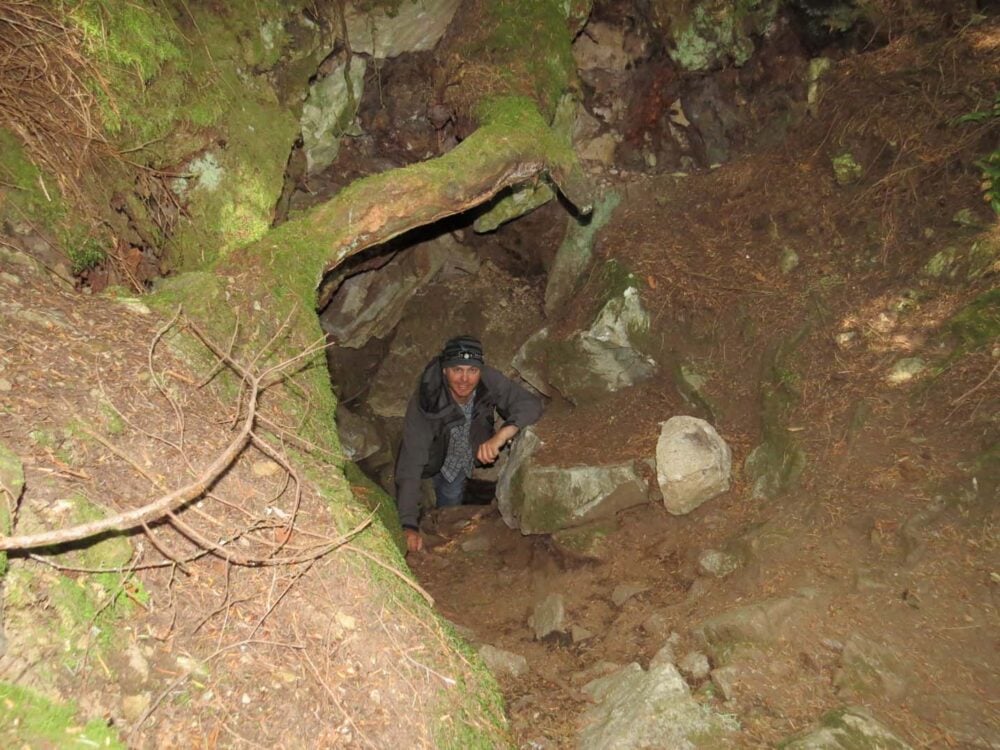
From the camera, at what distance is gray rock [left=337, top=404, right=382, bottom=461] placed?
26.8 ft

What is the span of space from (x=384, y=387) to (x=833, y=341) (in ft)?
20.2

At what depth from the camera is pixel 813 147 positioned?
236 inches

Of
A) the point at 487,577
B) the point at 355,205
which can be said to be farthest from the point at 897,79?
the point at 487,577

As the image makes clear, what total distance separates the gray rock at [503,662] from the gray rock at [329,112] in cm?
525

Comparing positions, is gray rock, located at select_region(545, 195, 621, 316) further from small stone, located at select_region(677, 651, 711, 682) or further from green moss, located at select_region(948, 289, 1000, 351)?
small stone, located at select_region(677, 651, 711, 682)

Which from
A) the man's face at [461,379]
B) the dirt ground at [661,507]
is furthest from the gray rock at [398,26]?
the man's face at [461,379]

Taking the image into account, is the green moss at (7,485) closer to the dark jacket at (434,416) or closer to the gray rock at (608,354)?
the dark jacket at (434,416)

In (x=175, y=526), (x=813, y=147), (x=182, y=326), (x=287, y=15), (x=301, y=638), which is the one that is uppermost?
(x=287, y=15)

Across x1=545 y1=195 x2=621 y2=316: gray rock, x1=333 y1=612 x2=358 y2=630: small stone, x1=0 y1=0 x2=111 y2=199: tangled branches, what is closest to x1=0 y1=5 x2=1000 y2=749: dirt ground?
x1=333 y1=612 x2=358 y2=630: small stone

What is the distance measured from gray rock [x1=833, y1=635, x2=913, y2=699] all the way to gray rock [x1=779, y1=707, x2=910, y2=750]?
191 millimetres

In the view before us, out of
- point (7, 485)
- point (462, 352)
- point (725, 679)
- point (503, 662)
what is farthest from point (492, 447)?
point (7, 485)

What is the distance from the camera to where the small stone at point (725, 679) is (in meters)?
3.05

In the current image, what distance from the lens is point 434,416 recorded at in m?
6.14

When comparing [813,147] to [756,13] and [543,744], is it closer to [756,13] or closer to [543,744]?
[756,13]
